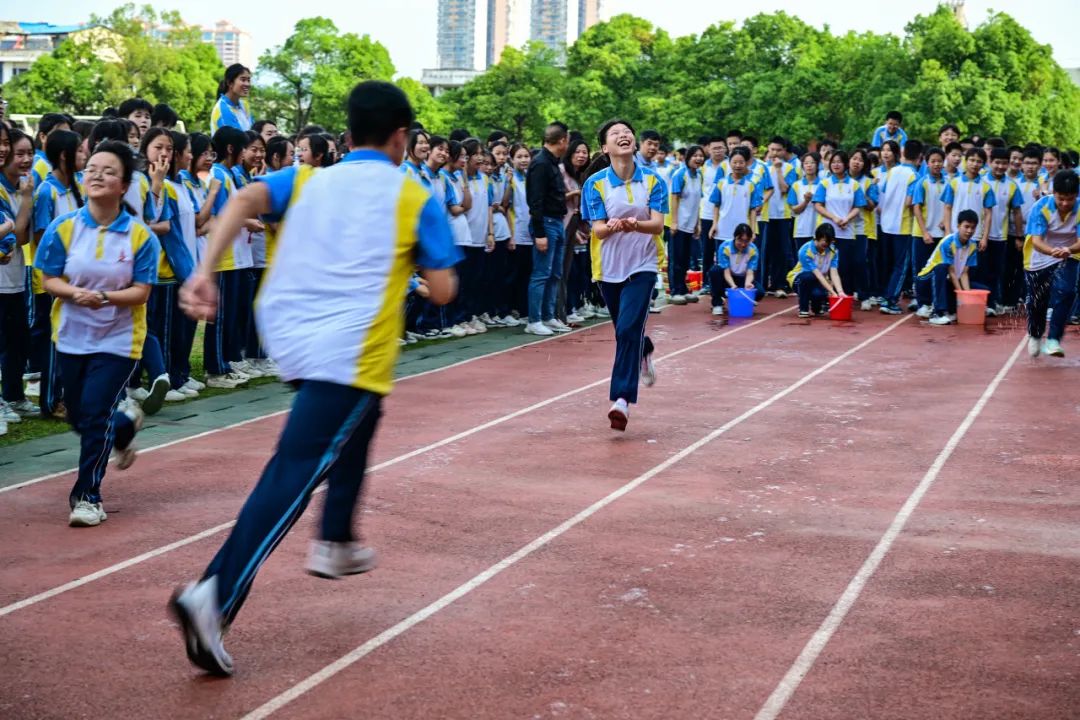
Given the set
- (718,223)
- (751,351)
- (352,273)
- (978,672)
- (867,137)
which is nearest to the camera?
(352,273)

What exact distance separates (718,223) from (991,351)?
495 cm

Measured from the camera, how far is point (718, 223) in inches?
706

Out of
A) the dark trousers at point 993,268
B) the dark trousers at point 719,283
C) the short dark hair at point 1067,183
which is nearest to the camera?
the short dark hair at point 1067,183

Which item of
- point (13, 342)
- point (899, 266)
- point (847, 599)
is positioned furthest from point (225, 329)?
point (899, 266)

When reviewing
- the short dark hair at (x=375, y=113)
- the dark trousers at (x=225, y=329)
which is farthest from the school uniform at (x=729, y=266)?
the short dark hair at (x=375, y=113)

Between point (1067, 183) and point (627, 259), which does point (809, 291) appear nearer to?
point (1067, 183)

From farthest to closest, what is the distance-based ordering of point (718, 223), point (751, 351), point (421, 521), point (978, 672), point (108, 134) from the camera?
point (718, 223), point (751, 351), point (108, 134), point (421, 521), point (978, 672)

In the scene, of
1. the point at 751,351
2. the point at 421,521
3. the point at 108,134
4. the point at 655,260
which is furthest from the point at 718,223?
the point at 421,521

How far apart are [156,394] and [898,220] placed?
1209cm

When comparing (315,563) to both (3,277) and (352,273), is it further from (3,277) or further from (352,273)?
(3,277)

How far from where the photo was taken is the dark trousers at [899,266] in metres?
17.5

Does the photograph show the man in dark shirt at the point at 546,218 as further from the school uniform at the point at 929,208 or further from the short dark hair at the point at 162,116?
the school uniform at the point at 929,208

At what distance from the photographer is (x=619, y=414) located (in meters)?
9.06

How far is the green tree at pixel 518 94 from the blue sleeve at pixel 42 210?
69750mm
